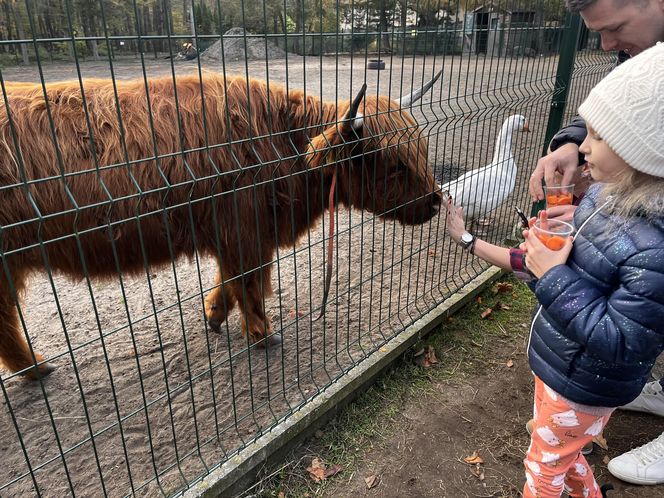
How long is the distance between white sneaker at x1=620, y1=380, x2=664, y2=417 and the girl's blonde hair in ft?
6.57

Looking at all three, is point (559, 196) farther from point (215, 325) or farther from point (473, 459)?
point (215, 325)

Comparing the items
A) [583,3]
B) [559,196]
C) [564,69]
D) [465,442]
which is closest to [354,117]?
[559,196]

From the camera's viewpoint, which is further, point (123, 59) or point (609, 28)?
point (609, 28)

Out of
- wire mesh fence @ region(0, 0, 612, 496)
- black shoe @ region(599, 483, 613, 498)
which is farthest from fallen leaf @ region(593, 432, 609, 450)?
wire mesh fence @ region(0, 0, 612, 496)

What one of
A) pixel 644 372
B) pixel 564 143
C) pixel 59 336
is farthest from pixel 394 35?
pixel 59 336

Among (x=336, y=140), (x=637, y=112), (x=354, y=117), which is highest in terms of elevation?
(x=637, y=112)

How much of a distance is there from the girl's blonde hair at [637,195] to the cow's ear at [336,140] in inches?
50.2

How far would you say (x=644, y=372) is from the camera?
1880 mm

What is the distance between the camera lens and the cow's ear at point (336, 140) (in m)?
2.53

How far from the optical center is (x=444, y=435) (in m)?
2.98

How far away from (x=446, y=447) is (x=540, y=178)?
1607 mm

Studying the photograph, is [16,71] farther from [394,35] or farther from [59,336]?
A: [59,336]

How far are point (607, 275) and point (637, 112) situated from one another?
A: 1.67ft

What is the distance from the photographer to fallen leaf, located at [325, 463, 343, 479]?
2.69 metres
